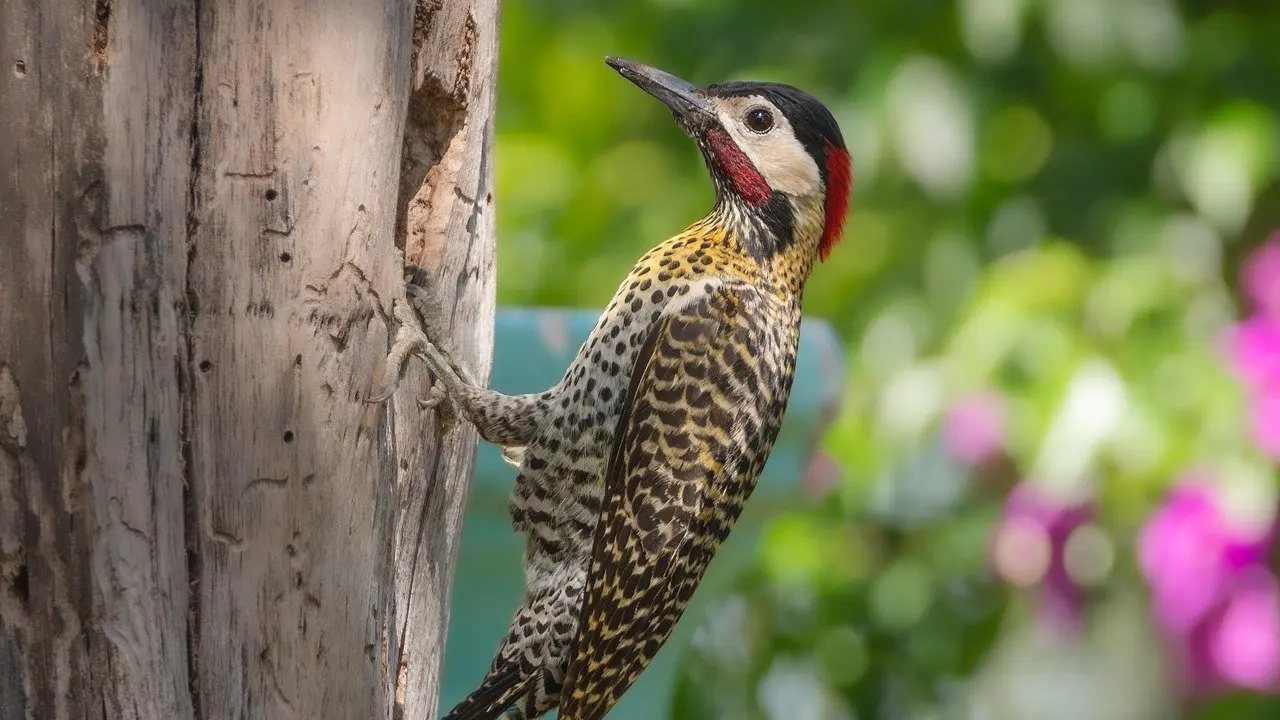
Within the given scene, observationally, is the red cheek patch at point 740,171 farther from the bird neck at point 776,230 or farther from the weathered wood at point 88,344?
the weathered wood at point 88,344

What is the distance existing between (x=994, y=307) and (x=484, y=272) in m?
1.90

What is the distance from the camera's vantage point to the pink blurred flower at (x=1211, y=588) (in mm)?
4406

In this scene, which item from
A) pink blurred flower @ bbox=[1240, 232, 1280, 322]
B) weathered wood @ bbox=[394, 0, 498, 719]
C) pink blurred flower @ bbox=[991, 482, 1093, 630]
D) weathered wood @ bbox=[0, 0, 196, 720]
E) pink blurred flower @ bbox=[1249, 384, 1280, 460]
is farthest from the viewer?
pink blurred flower @ bbox=[991, 482, 1093, 630]

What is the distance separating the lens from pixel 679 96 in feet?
10.9

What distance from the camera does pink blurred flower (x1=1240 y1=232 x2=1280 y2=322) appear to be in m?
4.48

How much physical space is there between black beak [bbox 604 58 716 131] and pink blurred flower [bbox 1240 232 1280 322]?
2.01 m

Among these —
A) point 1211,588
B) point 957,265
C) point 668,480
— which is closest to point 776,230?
point 668,480

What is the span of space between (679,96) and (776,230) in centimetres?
35

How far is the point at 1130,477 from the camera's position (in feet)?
14.7

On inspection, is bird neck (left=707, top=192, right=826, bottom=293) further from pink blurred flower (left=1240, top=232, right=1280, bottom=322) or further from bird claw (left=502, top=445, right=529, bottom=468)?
pink blurred flower (left=1240, top=232, right=1280, bottom=322)

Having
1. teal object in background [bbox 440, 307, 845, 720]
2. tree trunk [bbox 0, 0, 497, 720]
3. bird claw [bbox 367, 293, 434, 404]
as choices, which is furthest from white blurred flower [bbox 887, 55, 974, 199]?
tree trunk [bbox 0, 0, 497, 720]

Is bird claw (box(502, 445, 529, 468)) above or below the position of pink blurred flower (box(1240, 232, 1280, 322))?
below

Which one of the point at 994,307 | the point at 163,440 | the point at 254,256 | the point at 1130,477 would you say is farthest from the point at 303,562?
the point at 1130,477

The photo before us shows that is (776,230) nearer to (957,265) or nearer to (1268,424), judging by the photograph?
(957,265)
